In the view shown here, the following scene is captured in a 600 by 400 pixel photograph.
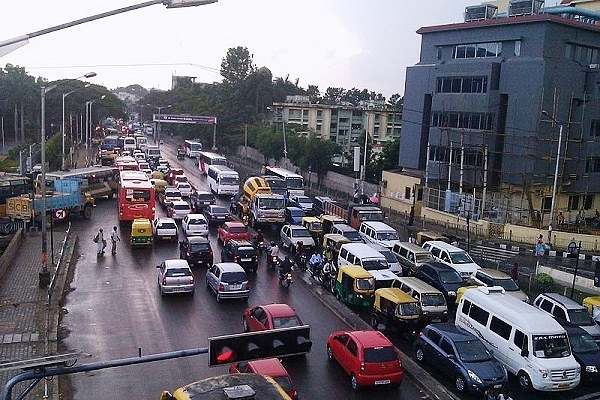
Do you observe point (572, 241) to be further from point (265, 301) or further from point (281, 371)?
point (281, 371)

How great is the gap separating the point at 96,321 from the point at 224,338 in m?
12.7

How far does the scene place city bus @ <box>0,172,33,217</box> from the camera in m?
33.2

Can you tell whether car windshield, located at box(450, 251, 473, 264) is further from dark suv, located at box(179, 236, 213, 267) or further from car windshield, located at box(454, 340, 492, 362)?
car windshield, located at box(454, 340, 492, 362)

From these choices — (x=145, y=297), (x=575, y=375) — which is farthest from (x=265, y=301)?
(x=575, y=375)

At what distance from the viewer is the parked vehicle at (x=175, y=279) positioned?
2216 centimetres

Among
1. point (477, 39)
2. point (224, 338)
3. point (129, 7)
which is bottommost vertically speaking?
point (224, 338)

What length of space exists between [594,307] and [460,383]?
820cm

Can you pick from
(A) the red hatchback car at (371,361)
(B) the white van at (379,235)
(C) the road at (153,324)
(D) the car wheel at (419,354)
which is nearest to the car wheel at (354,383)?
(A) the red hatchback car at (371,361)

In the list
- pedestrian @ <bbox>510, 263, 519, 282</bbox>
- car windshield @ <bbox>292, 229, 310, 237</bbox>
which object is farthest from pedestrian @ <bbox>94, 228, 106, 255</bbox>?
pedestrian @ <bbox>510, 263, 519, 282</bbox>

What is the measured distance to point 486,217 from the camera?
39.5 m

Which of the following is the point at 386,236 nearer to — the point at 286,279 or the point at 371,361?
the point at 286,279

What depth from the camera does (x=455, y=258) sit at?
26266 mm

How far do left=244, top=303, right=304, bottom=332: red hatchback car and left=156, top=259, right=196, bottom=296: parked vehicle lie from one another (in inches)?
183

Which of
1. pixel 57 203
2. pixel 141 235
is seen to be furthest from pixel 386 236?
pixel 57 203
